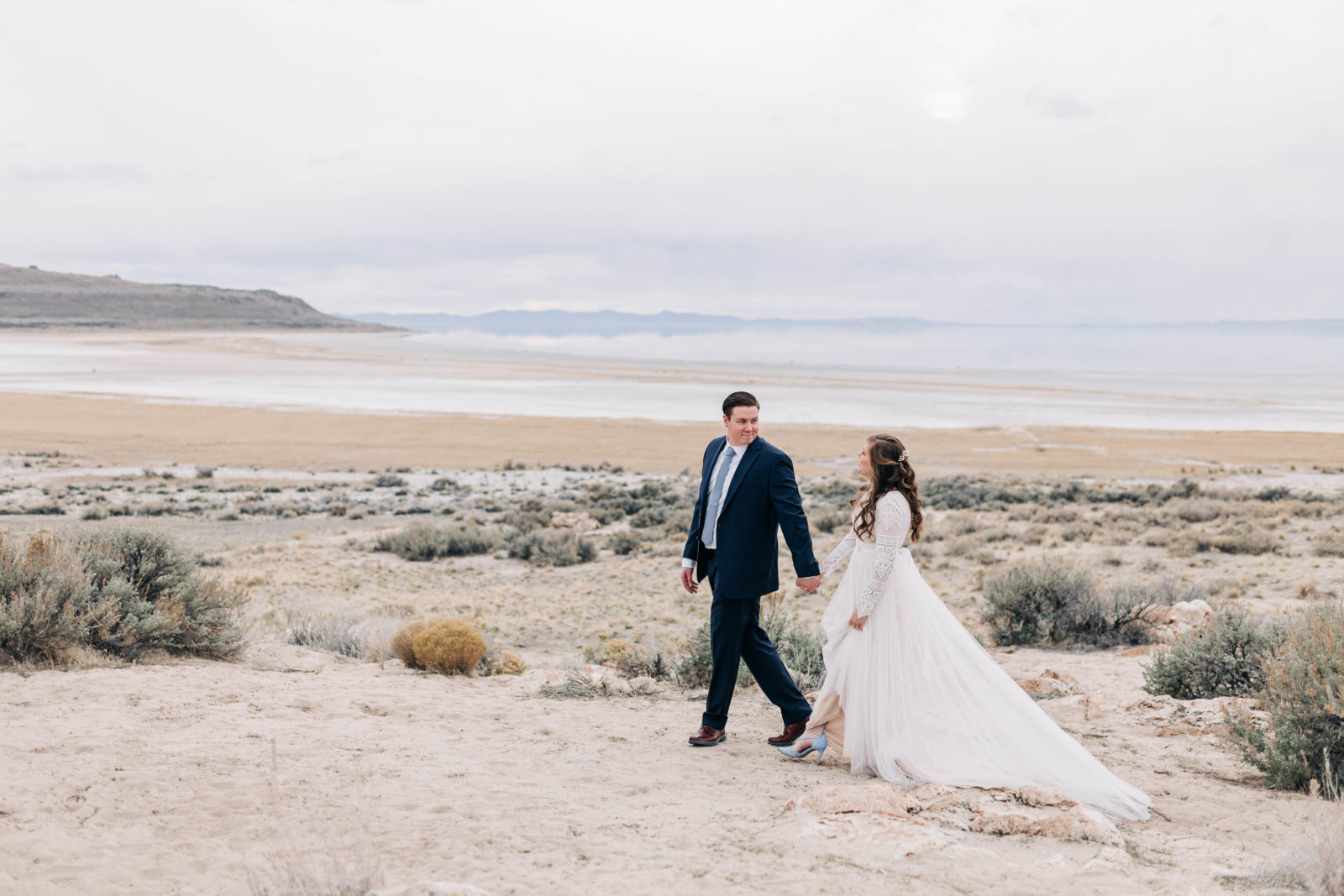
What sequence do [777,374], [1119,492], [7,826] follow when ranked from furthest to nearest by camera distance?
[777,374] < [1119,492] < [7,826]

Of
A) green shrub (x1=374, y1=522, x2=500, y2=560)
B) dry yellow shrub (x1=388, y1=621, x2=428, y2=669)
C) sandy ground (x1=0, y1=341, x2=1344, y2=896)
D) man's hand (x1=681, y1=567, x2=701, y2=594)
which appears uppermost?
man's hand (x1=681, y1=567, x2=701, y2=594)

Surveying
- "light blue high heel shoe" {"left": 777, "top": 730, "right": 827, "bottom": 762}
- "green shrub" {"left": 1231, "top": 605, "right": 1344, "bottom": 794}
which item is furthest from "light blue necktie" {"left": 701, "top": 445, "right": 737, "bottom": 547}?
"green shrub" {"left": 1231, "top": 605, "right": 1344, "bottom": 794}

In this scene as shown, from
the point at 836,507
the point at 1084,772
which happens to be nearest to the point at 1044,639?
the point at 1084,772

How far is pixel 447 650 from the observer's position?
319 inches

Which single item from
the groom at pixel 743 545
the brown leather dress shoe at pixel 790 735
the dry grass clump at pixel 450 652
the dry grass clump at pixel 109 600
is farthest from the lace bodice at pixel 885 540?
the dry grass clump at pixel 109 600

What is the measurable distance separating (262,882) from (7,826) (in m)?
1.55

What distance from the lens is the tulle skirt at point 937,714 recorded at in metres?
4.64

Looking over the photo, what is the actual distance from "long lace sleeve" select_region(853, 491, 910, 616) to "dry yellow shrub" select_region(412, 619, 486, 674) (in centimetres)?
434

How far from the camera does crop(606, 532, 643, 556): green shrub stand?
682 inches

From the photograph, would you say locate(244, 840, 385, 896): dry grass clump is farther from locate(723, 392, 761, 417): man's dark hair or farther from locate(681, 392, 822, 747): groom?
locate(723, 392, 761, 417): man's dark hair

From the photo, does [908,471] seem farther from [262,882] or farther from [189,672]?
[189,672]

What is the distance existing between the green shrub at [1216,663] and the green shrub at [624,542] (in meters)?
11.0

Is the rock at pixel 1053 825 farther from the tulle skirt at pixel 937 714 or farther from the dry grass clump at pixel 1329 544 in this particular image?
the dry grass clump at pixel 1329 544

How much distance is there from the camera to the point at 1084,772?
464 cm
